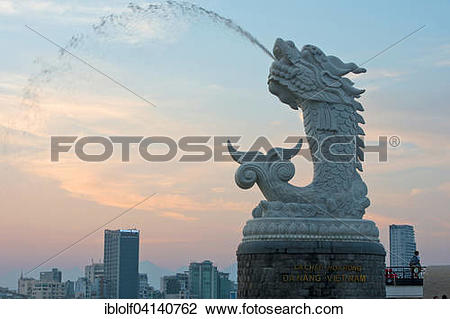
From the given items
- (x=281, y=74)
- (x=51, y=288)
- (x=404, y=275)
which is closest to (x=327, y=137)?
(x=281, y=74)

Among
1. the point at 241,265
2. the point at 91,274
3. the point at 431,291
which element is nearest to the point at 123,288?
→ the point at 91,274

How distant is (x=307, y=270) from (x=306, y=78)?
670cm

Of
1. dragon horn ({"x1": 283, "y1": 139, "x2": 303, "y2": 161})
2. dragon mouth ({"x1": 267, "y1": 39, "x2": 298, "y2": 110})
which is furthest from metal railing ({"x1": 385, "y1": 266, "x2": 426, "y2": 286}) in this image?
dragon mouth ({"x1": 267, "y1": 39, "x2": 298, "y2": 110})

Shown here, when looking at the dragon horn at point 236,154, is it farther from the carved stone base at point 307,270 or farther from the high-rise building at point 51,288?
the high-rise building at point 51,288

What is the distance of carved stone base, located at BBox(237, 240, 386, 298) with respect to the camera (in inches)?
1041

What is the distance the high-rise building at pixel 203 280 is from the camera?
50750 millimetres

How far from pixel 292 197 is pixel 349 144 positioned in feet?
9.65

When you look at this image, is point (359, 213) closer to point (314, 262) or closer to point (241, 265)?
point (314, 262)

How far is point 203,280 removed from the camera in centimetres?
5356

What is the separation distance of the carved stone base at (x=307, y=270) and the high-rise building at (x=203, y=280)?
22266mm

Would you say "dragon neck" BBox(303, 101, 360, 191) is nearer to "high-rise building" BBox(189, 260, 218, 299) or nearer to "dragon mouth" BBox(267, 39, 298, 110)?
"dragon mouth" BBox(267, 39, 298, 110)

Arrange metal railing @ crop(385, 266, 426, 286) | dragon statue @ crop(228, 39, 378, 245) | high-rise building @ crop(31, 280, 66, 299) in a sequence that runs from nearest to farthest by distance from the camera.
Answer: dragon statue @ crop(228, 39, 378, 245), metal railing @ crop(385, 266, 426, 286), high-rise building @ crop(31, 280, 66, 299)
